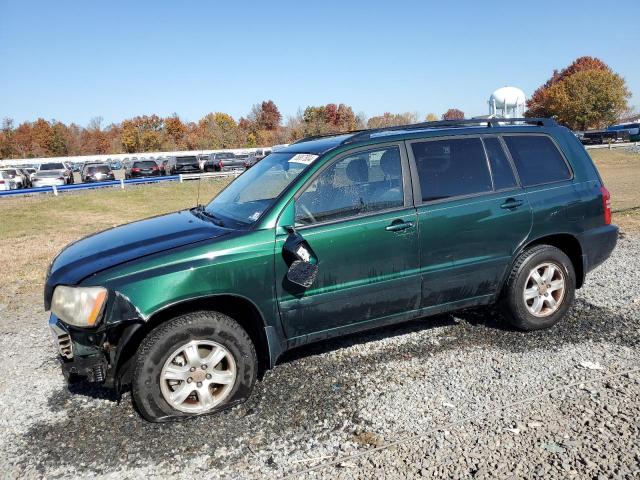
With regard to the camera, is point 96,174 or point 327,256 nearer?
point 327,256

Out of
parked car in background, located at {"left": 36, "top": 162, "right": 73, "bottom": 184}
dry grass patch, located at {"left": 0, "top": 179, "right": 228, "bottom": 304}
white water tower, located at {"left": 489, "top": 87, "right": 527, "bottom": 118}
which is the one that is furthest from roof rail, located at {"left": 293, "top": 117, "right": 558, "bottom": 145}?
white water tower, located at {"left": 489, "top": 87, "right": 527, "bottom": 118}

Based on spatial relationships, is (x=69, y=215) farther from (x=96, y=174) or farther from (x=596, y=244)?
(x=596, y=244)

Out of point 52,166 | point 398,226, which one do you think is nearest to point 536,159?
point 398,226

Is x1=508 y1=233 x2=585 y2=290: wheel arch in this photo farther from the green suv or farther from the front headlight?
the front headlight

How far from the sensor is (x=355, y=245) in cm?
367

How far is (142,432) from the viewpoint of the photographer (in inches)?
128

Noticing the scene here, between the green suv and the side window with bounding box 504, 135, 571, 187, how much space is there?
0.01 m

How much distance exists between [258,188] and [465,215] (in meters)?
1.72

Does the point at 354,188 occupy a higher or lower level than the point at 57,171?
lower

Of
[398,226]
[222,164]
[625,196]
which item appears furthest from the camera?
[222,164]

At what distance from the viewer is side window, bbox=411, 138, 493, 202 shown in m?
4.07

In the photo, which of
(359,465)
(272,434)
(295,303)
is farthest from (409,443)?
(295,303)

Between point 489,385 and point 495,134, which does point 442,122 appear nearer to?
point 495,134

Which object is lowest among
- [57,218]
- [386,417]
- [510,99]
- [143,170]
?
[386,417]
